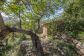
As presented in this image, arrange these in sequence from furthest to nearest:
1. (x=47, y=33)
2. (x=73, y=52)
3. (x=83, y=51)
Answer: (x=47, y=33) → (x=83, y=51) → (x=73, y=52)

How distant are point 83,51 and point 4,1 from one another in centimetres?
575

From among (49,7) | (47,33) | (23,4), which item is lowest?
(47,33)

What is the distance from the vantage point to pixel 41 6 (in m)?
9.26

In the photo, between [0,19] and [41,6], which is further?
[41,6]

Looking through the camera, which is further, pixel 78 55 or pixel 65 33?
pixel 65 33

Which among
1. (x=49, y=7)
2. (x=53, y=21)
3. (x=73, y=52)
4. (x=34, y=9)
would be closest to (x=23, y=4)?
(x=34, y=9)

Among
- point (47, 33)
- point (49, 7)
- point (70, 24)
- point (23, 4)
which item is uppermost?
point (23, 4)

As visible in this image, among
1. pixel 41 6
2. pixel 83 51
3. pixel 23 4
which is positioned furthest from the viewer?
pixel 83 51

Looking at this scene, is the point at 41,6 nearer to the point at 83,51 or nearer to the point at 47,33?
the point at 83,51

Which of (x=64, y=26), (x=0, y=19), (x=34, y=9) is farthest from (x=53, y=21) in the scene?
(x=0, y=19)

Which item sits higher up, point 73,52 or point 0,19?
point 0,19

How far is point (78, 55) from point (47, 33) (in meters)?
6.73

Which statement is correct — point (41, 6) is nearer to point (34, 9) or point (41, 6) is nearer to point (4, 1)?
point (34, 9)

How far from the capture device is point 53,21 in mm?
15578
